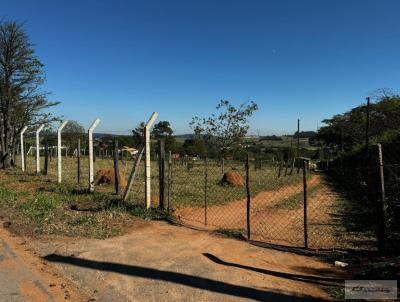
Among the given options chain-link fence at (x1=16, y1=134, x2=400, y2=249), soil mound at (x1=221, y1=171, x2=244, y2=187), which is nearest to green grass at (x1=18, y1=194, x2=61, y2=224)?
chain-link fence at (x1=16, y1=134, x2=400, y2=249)

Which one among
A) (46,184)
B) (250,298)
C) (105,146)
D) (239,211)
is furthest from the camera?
(105,146)

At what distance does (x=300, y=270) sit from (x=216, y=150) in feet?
73.7

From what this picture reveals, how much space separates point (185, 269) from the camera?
5156 millimetres

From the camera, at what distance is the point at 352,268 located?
17.0ft

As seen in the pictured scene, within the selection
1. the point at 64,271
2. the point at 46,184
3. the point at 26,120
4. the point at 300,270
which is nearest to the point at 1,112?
the point at 26,120

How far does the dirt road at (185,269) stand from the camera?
4375 millimetres

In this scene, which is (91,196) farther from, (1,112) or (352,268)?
(1,112)

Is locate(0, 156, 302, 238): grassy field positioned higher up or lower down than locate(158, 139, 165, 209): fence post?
lower down

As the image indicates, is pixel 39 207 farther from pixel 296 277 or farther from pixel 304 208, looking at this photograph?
pixel 296 277

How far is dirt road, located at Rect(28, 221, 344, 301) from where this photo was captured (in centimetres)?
438

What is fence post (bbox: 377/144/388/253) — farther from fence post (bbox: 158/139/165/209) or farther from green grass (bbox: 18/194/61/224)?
green grass (bbox: 18/194/61/224)

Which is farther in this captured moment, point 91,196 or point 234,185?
point 234,185

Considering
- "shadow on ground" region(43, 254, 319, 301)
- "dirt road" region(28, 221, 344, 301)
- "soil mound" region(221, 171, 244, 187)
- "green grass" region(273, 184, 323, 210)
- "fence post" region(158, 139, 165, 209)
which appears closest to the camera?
"shadow on ground" region(43, 254, 319, 301)

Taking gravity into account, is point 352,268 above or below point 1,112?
below
